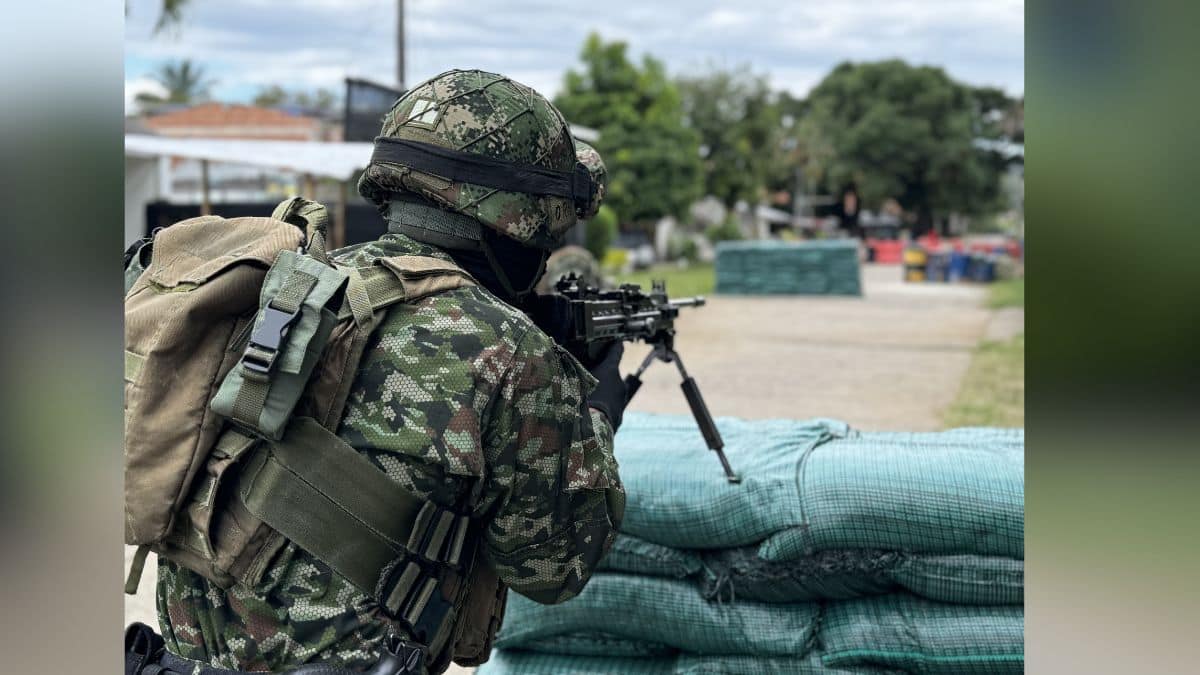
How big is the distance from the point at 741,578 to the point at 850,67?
243ft

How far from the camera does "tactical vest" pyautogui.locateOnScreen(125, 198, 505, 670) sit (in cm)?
176

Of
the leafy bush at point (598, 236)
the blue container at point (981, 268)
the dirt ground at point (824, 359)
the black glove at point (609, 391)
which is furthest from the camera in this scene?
the blue container at point (981, 268)

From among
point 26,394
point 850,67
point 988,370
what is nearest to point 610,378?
point 26,394

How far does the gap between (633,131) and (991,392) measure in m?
27.2

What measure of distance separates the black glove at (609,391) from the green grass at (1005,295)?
19351 mm

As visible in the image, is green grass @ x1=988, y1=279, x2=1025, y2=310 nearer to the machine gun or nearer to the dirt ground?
the dirt ground

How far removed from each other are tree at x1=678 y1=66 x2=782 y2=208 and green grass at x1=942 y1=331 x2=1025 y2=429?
116 ft

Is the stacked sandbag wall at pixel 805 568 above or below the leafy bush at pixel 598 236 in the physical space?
below

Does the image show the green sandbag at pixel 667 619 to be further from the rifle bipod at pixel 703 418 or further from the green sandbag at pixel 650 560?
the rifle bipod at pixel 703 418

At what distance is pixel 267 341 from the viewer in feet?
5.64

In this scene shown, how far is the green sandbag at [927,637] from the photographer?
292cm

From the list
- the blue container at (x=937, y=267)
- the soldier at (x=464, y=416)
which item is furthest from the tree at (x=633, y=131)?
the soldier at (x=464, y=416)

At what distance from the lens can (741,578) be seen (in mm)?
3074

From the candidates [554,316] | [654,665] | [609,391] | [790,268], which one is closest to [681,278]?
[790,268]
